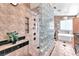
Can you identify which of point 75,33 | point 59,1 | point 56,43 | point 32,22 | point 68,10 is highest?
point 59,1

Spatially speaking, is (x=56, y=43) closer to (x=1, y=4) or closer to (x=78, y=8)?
(x=78, y=8)

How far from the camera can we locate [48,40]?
2078mm

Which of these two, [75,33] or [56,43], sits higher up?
[75,33]

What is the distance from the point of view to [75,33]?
2.06m

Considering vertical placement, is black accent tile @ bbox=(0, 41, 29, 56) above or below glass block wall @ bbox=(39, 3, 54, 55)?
below

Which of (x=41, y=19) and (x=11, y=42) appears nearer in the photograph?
(x=11, y=42)

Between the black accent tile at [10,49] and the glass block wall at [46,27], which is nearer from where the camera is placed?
the black accent tile at [10,49]

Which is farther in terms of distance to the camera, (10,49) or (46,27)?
(46,27)

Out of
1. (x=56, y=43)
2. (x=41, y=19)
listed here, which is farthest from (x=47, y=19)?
(x=56, y=43)

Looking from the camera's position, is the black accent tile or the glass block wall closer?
the black accent tile

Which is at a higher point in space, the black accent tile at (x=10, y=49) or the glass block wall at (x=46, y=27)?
the glass block wall at (x=46, y=27)

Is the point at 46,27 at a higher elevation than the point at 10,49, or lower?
higher

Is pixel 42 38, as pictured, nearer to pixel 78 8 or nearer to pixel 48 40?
pixel 48 40

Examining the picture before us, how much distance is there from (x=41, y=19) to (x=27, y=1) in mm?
348
